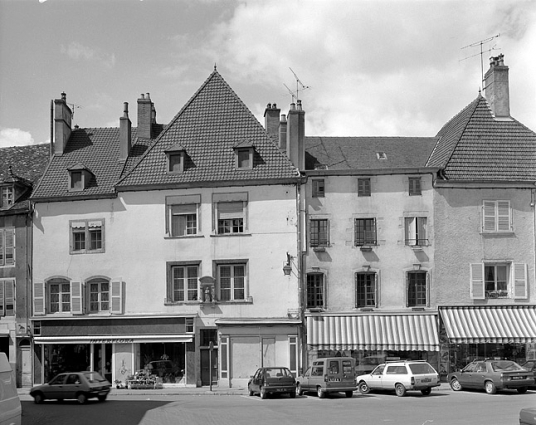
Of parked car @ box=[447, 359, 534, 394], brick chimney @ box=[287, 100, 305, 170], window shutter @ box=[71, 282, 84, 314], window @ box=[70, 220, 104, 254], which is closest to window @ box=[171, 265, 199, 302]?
window @ box=[70, 220, 104, 254]

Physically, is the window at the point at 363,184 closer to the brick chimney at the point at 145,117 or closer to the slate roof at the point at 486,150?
the slate roof at the point at 486,150

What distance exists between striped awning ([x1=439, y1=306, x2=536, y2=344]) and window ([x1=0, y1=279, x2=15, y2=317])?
69.2 feet

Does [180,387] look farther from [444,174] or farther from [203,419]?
[444,174]

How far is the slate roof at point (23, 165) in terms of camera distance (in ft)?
127

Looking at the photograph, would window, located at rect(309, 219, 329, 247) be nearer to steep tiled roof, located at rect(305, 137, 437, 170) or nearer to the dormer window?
steep tiled roof, located at rect(305, 137, 437, 170)

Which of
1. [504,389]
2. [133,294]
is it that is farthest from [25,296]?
[504,389]

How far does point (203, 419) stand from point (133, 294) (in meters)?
15.3

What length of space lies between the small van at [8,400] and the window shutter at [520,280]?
25.3 m

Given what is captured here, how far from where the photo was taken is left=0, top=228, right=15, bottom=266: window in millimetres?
37844

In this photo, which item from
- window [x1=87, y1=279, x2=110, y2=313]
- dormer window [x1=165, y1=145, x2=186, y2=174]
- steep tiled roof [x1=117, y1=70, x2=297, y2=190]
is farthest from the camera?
window [x1=87, y1=279, x2=110, y2=313]

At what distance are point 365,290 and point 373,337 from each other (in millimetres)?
2396

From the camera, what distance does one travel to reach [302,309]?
34844mm

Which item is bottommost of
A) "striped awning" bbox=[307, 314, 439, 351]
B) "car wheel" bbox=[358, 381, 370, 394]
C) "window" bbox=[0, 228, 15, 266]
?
"car wheel" bbox=[358, 381, 370, 394]

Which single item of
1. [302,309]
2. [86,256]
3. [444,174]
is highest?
[444,174]
